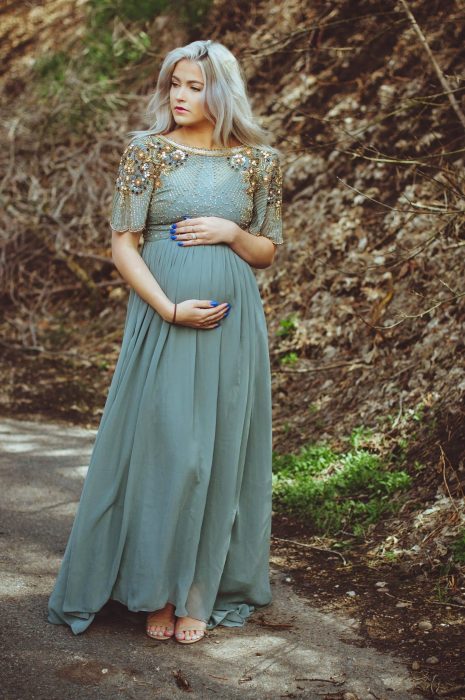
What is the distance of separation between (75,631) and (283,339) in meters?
3.98

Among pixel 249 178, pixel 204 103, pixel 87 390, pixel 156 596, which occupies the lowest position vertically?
pixel 87 390

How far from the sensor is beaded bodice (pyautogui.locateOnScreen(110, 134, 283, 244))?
309 cm

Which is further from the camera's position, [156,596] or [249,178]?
[249,178]

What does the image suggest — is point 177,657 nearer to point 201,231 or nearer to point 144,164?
point 201,231

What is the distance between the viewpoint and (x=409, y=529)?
4.09m

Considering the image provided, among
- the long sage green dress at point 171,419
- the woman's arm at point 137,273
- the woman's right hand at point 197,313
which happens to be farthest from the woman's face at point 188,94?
the woman's right hand at point 197,313

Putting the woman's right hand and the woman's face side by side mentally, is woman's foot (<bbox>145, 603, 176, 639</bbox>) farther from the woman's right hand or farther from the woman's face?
the woman's face

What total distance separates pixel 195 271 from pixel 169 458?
0.68 meters

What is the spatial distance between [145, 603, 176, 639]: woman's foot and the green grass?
1.41m

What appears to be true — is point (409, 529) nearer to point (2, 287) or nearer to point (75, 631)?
point (75, 631)

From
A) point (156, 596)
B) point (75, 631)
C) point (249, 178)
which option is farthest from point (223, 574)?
point (249, 178)

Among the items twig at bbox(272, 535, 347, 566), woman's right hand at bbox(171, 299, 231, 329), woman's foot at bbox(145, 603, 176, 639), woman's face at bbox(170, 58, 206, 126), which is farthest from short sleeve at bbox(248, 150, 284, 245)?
twig at bbox(272, 535, 347, 566)

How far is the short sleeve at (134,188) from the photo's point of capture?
10.1 feet

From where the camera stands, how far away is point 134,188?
10.1 ft
